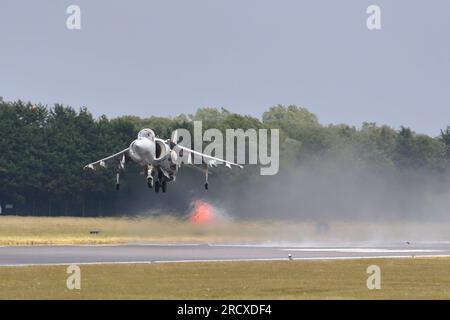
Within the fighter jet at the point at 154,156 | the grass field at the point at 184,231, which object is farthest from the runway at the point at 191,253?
the fighter jet at the point at 154,156

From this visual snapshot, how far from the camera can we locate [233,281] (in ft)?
155

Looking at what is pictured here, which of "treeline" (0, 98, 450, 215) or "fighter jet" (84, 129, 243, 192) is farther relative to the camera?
"treeline" (0, 98, 450, 215)

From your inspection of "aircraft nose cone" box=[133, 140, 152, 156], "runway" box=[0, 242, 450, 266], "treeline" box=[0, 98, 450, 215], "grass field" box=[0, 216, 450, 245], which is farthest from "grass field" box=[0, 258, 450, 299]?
"treeline" box=[0, 98, 450, 215]

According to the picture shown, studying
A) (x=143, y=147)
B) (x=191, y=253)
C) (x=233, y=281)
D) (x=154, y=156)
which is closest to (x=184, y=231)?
(x=191, y=253)

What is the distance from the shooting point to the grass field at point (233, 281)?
41.5 meters

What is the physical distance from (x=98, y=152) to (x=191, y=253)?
53.3m

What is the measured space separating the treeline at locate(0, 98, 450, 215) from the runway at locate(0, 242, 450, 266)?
43.1ft

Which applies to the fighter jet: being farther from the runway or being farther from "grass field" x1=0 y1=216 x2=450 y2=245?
"grass field" x1=0 y1=216 x2=450 y2=245

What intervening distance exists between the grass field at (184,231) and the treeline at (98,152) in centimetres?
468

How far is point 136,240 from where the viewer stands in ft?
262

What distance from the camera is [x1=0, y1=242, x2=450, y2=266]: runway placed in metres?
59.8
